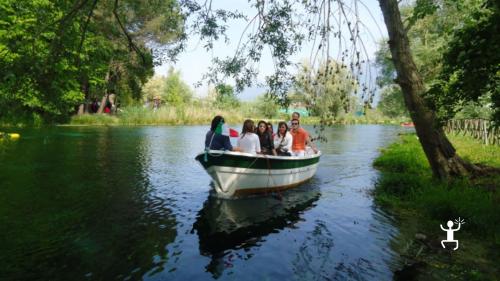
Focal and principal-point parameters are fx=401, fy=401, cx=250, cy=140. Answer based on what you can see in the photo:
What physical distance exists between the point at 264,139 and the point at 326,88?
578 centimetres

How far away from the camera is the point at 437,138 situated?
1035 centimetres

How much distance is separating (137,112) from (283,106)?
39352 millimetres

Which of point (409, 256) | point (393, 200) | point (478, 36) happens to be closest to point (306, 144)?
point (393, 200)

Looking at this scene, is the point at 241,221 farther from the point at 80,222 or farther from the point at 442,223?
the point at 442,223

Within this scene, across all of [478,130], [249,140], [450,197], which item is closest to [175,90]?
[478,130]

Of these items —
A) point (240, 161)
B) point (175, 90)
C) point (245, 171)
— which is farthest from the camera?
point (175, 90)

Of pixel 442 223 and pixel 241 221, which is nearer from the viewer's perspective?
pixel 442 223

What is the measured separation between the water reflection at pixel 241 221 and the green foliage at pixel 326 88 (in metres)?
2.81

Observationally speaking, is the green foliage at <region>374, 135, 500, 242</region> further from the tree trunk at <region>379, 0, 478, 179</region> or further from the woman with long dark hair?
the woman with long dark hair

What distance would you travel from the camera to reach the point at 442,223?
28.2ft

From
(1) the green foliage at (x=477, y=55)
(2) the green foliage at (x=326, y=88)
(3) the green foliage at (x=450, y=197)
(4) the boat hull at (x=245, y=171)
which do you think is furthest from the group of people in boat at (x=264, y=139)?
(1) the green foliage at (x=477, y=55)

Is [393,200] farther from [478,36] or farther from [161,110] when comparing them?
[161,110]

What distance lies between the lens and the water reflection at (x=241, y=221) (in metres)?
7.34

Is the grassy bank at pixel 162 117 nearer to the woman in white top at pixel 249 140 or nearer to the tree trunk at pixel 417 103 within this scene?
the woman in white top at pixel 249 140
